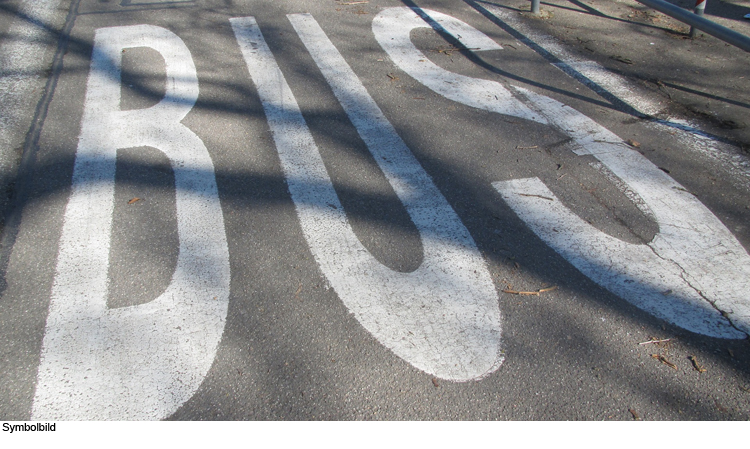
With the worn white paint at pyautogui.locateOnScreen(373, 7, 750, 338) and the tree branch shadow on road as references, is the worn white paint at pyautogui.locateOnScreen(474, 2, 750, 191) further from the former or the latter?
the tree branch shadow on road

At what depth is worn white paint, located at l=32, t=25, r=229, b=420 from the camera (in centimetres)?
246

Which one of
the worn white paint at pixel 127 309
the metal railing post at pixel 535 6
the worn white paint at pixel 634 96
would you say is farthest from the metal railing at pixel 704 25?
the worn white paint at pixel 127 309

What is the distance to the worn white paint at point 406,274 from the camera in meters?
2.67

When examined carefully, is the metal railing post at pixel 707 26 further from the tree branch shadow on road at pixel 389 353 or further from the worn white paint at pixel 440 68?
the tree branch shadow on road at pixel 389 353

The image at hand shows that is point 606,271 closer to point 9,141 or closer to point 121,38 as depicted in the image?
point 9,141

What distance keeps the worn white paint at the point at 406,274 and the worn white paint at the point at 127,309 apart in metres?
0.63

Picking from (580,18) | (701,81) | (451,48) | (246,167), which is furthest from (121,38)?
(701,81)

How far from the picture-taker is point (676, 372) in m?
2.52

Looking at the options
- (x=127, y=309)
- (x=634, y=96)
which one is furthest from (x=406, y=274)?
(x=634, y=96)

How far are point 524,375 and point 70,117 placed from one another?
14.0 ft

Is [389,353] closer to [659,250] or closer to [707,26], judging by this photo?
[659,250]

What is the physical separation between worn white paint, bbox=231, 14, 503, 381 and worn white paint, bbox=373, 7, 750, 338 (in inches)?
22.7

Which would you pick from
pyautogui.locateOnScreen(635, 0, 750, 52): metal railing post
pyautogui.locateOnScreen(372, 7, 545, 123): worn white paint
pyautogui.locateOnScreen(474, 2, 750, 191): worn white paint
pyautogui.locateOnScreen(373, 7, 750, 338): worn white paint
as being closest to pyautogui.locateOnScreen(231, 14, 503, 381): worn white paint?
pyautogui.locateOnScreen(373, 7, 750, 338): worn white paint

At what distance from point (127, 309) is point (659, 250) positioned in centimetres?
305
